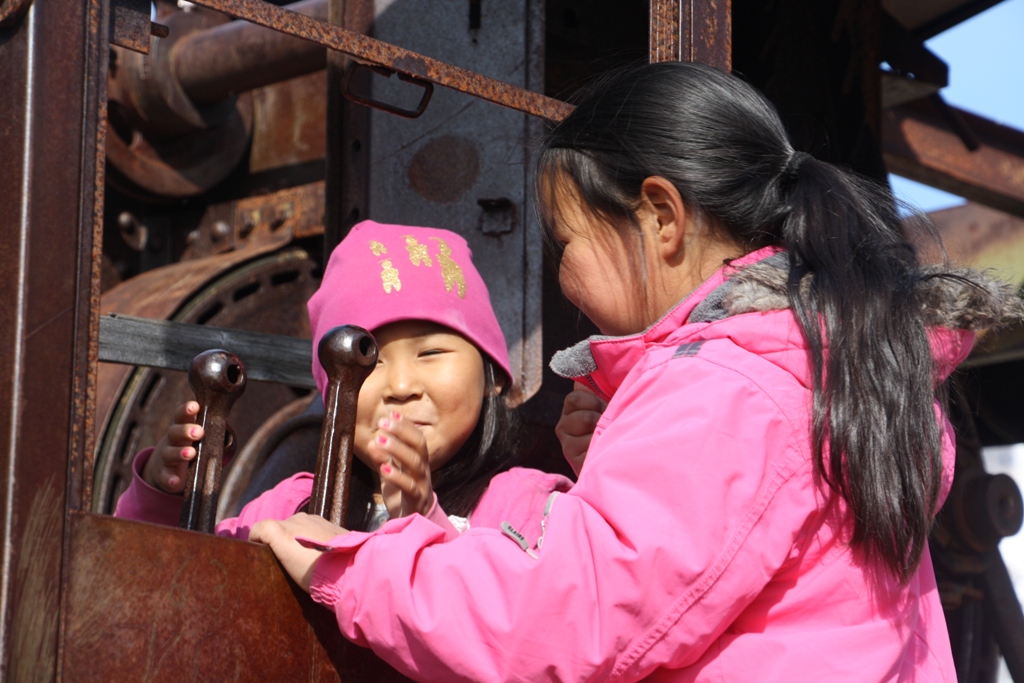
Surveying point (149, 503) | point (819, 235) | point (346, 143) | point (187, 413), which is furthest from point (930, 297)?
point (346, 143)

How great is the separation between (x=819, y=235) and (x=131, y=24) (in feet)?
2.37

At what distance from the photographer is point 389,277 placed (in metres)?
1.84

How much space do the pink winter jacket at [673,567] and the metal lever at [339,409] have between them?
148mm

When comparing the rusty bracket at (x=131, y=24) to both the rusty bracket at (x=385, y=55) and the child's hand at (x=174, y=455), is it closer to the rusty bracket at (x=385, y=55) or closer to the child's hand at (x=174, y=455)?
the rusty bracket at (x=385, y=55)

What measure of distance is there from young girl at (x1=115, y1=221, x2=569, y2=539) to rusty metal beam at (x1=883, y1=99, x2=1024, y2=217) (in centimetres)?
211

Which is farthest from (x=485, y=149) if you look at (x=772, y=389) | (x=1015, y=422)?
(x=1015, y=422)

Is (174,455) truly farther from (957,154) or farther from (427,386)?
(957,154)

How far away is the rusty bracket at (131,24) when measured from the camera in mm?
1255

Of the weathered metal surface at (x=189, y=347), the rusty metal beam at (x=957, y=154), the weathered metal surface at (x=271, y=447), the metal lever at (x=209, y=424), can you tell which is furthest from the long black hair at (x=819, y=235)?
the rusty metal beam at (x=957, y=154)

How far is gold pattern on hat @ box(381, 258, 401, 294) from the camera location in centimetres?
183

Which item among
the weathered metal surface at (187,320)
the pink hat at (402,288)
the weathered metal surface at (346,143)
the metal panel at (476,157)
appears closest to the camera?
the pink hat at (402,288)

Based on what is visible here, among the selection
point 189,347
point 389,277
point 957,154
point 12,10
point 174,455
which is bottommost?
point 174,455

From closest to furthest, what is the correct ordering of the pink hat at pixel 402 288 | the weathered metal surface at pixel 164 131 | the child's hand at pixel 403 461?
the child's hand at pixel 403 461, the pink hat at pixel 402 288, the weathered metal surface at pixel 164 131

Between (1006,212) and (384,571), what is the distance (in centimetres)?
324
